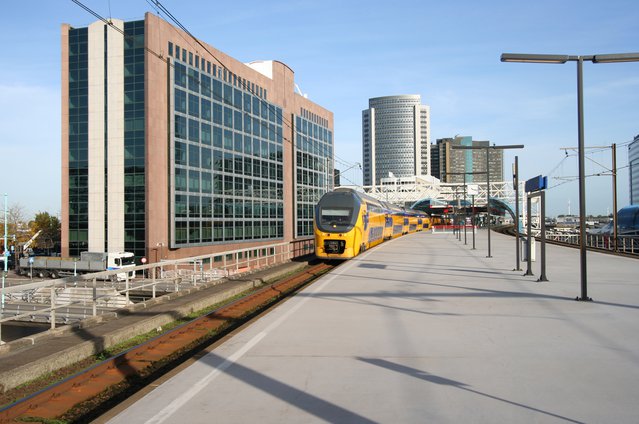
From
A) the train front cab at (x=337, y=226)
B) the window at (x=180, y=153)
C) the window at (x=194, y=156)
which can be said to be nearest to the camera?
the train front cab at (x=337, y=226)

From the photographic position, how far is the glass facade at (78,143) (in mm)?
48188

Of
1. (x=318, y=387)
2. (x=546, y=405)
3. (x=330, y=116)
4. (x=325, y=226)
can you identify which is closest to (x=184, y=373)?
(x=318, y=387)

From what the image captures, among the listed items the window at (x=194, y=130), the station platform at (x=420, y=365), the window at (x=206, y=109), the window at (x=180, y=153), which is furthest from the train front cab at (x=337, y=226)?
the window at (x=206, y=109)

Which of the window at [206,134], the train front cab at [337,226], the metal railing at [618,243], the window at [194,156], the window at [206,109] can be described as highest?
the window at [206,109]

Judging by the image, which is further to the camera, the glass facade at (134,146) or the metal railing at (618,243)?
the glass facade at (134,146)

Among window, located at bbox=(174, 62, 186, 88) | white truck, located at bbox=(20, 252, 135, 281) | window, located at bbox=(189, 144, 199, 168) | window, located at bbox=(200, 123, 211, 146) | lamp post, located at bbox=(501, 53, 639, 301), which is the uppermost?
window, located at bbox=(174, 62, 186, 88)

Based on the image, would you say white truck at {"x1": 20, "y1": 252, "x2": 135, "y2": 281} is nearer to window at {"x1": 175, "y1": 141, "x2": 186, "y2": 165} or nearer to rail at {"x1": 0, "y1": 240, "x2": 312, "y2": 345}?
window at {"x1": 175, "y1": 141, "x2": 186, "y2": 165}

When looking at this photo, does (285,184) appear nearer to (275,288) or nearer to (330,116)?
(330,116)

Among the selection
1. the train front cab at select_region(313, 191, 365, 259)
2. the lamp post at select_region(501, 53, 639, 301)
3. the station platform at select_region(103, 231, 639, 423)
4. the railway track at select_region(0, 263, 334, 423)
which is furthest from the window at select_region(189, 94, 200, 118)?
the lamp post at select_region(501, 53, 639, 301)

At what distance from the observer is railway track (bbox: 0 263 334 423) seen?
607 centimetres

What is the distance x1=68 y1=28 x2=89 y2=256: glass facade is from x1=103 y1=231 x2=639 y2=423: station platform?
42.5 metres

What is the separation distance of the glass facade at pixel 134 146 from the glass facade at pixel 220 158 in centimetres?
304

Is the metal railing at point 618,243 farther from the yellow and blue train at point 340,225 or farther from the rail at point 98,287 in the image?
the rail at point 98,287

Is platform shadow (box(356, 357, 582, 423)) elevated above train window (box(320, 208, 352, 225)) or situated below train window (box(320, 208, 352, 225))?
below
